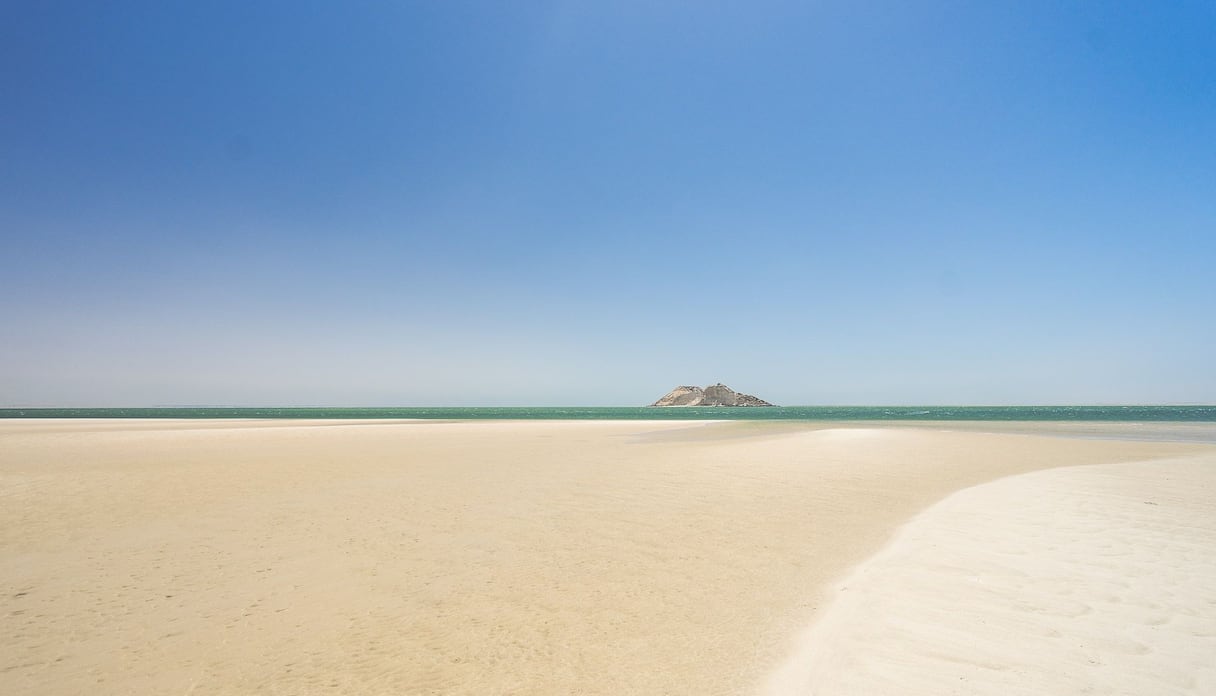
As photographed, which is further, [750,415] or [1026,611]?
[750,415]

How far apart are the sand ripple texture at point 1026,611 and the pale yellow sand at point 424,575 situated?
0.54 m

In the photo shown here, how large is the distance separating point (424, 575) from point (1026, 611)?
720 centimetres

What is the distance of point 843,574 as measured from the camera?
7297 millimetres

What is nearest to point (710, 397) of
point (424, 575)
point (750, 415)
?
point (750, 415)

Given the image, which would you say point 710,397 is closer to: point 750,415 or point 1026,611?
point 750,415

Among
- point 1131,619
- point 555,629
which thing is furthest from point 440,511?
point 1131,619

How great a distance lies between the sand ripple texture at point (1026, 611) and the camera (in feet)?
14.8

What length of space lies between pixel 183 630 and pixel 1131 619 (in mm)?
9886

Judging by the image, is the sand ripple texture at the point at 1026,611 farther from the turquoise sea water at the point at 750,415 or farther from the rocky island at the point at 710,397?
the rocky island at the point at 710,397

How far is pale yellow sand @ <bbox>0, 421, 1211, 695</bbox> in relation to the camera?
15.5 ft

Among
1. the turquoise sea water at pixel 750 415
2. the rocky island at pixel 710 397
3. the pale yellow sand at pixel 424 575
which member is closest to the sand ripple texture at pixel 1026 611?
the pale yellow sand at pixel 424 575

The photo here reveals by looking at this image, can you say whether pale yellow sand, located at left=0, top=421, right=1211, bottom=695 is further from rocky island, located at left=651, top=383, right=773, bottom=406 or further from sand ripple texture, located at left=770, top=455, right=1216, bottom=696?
rocky island, located at left=651, top=383, right=773, bottom=406

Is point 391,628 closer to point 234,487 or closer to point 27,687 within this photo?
point 27,687

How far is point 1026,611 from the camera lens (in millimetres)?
5883
